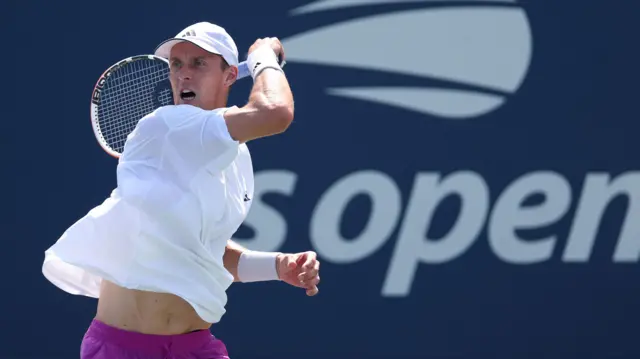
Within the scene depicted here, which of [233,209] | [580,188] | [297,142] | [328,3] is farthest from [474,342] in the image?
[233,209]

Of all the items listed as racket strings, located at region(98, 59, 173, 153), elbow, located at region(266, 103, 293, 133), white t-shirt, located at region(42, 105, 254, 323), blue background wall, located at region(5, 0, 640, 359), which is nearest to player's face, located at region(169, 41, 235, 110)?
white t-shirt, located at region(42, 105, 254, 323)

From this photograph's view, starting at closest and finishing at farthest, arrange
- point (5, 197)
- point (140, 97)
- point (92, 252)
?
point (92, 252)
point (140, 97)
point (5, 197)

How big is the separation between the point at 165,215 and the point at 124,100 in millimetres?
1125

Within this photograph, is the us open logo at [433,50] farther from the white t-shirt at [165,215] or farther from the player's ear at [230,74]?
the white t-shirt at [165,215]

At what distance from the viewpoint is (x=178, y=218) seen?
3.04 meters

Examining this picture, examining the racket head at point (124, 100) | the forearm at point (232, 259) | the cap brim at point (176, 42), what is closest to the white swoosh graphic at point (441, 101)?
the racket head at point (124, 100)

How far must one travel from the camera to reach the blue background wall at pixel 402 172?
602cm

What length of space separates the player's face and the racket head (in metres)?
0.52

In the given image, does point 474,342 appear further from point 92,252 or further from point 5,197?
point 92,252

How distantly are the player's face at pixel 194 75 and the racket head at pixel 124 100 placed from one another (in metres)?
0.52

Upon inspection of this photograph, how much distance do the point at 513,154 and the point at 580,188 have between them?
1.32 feet

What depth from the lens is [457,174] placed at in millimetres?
6199

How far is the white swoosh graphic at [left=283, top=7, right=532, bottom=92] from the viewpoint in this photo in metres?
6.16

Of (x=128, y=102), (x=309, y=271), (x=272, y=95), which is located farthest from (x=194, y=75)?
(x=128, y=102)
